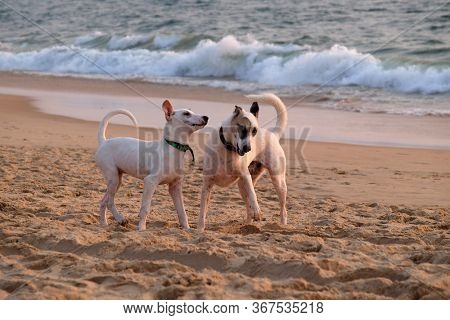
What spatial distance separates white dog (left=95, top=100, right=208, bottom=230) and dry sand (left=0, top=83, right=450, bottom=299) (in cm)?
37

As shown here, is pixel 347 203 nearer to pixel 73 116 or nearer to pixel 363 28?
pixel 73 116

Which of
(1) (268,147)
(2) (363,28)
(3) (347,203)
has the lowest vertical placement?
(3) (347,203)

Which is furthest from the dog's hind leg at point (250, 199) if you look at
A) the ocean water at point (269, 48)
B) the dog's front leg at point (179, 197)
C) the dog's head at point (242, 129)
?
the ocean water at point (269, 48)

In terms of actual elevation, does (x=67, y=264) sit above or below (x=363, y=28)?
below

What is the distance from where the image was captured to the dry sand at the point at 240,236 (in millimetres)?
5500

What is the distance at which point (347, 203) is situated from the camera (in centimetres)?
959

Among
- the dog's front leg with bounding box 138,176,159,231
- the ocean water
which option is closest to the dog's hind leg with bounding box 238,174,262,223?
the dog's front leg with bounding box 138,176,159,231

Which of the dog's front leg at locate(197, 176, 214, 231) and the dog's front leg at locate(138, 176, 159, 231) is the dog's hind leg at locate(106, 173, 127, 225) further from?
the dog's front leg at locate(197, 176, 214, 231)

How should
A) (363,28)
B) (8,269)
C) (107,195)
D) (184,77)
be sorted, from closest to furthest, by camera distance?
1. (8,269)
2. (107,195)
3. (184,77)
4. (363,28)

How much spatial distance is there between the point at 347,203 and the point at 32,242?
13.8 feet

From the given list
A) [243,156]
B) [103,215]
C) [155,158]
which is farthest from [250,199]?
[103,215]

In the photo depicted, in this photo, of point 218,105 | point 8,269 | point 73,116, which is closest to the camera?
point 8,269

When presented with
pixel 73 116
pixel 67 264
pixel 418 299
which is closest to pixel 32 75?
pixel 73 116

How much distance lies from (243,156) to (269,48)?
61.1 ft
